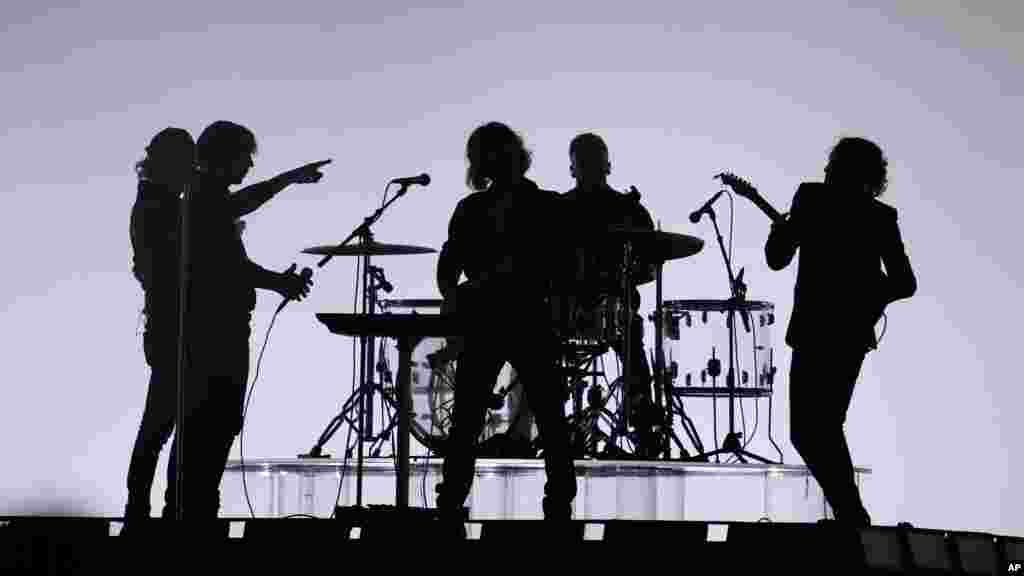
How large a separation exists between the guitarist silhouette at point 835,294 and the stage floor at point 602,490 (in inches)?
102

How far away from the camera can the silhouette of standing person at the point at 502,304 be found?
5.48m

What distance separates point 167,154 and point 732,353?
5713 millimetres

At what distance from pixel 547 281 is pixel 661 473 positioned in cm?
281

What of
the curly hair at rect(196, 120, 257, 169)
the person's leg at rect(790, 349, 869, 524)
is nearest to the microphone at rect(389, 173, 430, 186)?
the curly hair at rect(196, 120, 257, 169)

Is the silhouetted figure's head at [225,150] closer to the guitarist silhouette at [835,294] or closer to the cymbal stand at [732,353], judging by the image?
the guitarist silhouette at [835,294]

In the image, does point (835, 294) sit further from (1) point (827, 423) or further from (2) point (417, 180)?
(2) point (417, 180)

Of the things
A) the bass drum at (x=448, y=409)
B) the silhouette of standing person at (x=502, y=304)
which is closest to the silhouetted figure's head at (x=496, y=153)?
the silhouette of standing person at (x=502, y=304)

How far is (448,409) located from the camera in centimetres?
962

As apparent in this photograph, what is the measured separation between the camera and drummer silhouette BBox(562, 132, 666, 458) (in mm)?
8273

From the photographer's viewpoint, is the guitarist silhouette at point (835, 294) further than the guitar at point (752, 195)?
No

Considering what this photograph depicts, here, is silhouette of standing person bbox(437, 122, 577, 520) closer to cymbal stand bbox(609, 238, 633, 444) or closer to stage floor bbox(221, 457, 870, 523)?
stage floor bbox(221, 457, 870, 523)

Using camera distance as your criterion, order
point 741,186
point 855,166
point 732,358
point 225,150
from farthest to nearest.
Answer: point 732,358, point 741,186, point 225,150, point 855,166

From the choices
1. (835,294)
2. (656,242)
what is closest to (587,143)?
(656,242)

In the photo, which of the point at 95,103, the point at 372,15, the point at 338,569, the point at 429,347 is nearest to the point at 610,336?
the point at 429,347
